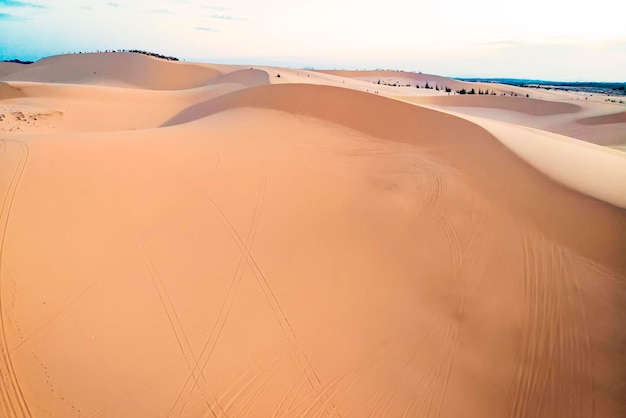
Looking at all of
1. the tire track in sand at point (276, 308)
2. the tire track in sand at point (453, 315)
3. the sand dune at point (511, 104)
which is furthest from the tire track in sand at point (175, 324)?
the sand dune at point (511, 104)

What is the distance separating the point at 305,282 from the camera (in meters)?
4.26

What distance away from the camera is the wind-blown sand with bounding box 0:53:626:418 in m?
3.25

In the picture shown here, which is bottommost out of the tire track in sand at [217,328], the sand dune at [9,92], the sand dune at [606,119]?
the tire track in sand at [217,328]

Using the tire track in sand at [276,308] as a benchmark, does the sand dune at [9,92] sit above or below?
above

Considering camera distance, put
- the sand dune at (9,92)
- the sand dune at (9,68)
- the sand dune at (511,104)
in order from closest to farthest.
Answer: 1. the sand dune at (9,92)
2. the sand dune at (511,104)
3. the sand dune at (9,68)

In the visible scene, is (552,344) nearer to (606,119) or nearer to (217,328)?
(217,328)

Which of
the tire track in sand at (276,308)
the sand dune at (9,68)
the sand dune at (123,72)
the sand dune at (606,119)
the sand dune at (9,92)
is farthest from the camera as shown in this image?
the sand dune at (9,68)

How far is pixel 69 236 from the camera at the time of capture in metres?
4.23

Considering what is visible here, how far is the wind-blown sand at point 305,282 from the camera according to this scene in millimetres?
3246

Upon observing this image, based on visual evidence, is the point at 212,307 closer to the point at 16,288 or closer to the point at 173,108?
the point at 16,288

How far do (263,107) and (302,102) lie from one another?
1236 millimetres

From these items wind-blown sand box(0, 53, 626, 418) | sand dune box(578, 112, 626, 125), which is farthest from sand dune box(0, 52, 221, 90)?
wind-blown sand box(0, 53, 626, 418)

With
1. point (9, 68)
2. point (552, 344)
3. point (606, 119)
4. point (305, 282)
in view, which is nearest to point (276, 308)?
point (305, 282)

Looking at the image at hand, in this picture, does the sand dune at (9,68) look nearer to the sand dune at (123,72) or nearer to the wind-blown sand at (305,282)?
the sand dune at (123,72)
